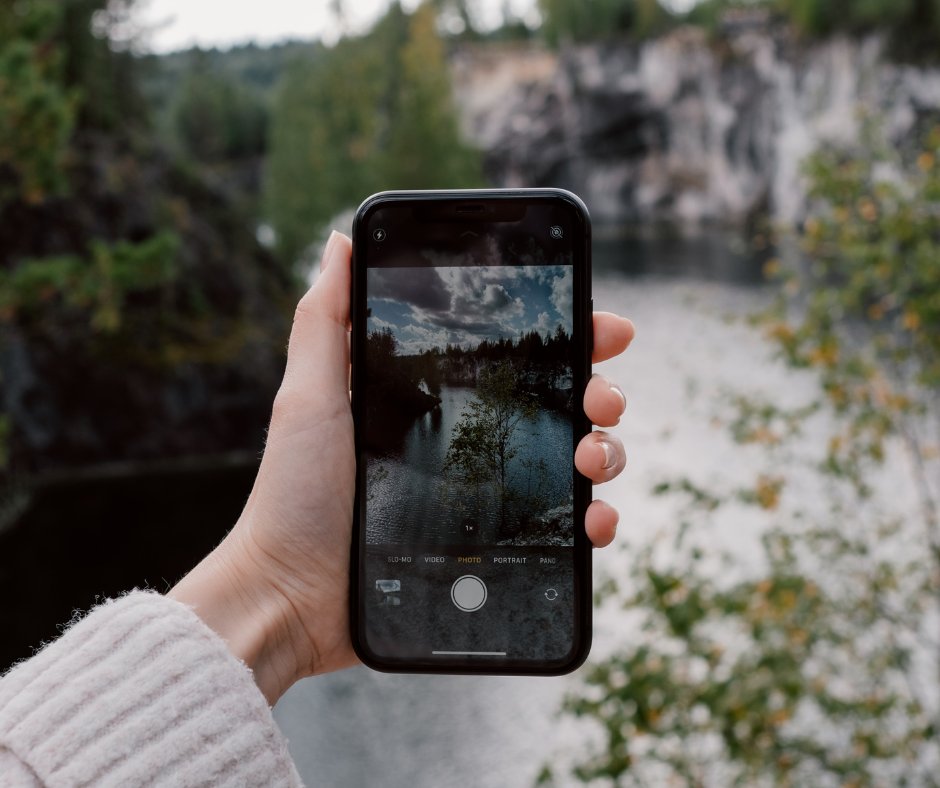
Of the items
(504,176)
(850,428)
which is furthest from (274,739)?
(504,176)

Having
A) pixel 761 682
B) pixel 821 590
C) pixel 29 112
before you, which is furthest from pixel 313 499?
pixel 29 112

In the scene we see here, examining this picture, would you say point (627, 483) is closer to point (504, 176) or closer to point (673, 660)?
point (673, 660)

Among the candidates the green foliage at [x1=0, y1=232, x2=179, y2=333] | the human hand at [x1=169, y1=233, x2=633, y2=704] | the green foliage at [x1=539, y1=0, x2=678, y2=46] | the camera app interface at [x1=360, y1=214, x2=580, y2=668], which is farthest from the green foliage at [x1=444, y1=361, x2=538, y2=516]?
the green foliage at [x1=539, y1=0, x2=678, y2=46]

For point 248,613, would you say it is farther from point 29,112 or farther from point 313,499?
point 29,112

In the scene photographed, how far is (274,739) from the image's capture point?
1.13 meters

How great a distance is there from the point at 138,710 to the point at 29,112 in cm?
598

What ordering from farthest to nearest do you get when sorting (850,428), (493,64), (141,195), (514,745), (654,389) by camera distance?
1. (493,64)
2. (141,195)
3. (654,389)
4. (514,745)
5. (850,428)

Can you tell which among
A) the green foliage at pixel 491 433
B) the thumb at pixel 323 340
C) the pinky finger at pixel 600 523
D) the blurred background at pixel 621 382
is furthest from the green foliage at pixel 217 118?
the pinky finger at pixel 600 523

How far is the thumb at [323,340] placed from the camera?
1621 millimetres

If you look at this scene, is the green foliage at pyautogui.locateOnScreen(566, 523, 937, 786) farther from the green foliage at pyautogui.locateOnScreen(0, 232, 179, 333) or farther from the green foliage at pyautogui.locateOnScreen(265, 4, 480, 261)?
the green foliage at pyautogui.locateOnScreen(265, 4, 480, 261)

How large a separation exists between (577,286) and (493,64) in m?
49.8

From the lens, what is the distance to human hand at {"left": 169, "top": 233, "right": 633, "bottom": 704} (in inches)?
58.4

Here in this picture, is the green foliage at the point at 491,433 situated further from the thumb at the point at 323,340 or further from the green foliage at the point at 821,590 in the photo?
the green foliage at the point at 821,590

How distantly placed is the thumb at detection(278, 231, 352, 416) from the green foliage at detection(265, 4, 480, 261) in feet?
67.9
